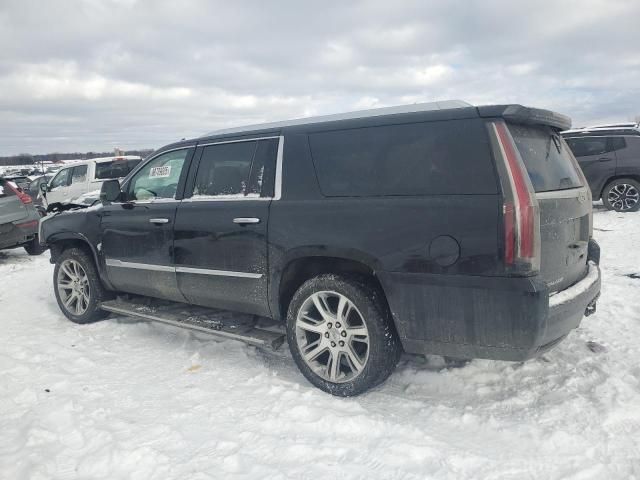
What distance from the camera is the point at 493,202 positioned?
106 inches

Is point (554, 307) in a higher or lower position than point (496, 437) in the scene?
higher

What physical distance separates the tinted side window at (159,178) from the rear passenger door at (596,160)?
30.3 feet

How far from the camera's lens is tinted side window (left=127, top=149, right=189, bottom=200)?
14.5 feet

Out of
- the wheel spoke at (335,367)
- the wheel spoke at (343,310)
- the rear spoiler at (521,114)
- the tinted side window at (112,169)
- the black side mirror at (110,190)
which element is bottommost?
the wheel spoke at (335,367)

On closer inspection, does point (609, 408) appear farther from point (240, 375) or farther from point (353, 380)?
point (240, 375)

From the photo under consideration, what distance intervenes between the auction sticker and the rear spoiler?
9.34 ft

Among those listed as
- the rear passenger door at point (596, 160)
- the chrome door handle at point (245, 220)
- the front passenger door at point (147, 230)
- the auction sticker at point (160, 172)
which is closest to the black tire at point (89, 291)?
the front passenger door at point (147, 230)

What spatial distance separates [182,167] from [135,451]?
7.96 feet

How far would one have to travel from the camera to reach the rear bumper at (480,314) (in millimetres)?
2697

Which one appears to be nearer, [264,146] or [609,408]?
[609,408]

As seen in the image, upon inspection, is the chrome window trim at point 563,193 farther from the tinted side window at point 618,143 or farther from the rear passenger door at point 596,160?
the tinted side window at point 618,143

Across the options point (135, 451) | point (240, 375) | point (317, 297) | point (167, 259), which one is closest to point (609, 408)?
point (317, 297)

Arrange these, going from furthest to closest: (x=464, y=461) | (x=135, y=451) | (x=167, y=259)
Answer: (x=167, y=259) → (x=135, y=451) → (x=464, y=461)

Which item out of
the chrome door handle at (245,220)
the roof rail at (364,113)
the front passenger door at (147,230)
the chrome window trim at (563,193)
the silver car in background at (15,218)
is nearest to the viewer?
the chrome window trim at (563,193)
